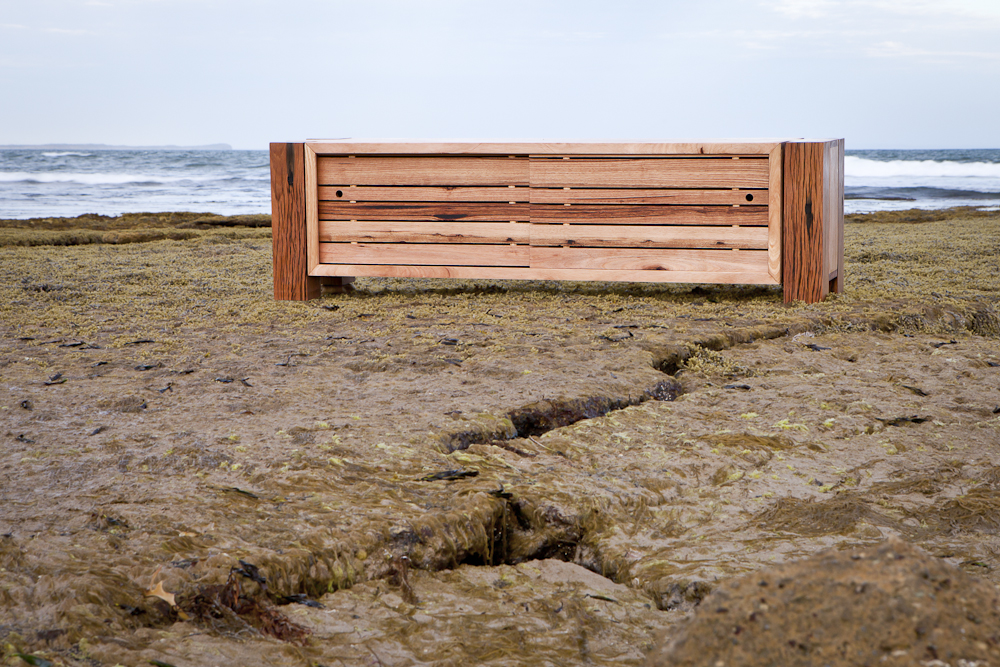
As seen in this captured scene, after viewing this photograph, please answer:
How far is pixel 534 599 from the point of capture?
162 centimetres

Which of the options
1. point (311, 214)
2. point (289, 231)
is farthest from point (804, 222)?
point (289, 231)

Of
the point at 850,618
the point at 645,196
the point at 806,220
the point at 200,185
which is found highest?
the point at 200,185

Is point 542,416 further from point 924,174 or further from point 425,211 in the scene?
point 924,174

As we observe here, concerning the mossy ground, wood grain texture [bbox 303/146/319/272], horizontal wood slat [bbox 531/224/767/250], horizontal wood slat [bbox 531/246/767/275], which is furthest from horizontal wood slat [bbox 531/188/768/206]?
wood grain texture [bbox 303/146/319/272]

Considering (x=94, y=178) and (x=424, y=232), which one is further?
(x=94, y=178)

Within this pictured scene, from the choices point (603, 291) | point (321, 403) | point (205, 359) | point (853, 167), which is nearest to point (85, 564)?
point (321, 403)

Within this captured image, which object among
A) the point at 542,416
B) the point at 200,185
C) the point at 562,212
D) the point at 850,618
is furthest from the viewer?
the point at 200,185

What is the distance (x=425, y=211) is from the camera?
5188 millimetres

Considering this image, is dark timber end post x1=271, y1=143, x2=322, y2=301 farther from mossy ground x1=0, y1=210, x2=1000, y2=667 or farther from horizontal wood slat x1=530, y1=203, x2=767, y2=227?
horizontal wood slat x1=530, y1=203, x2=767, y2=227

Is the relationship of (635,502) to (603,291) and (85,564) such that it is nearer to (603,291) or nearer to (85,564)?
(85,564)

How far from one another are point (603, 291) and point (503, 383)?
273 centimetres

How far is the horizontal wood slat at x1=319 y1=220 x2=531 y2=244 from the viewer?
5.12 m

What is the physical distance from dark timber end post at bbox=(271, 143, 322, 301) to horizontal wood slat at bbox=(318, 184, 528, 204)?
0.18 m

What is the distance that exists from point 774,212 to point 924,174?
91.4 ft
